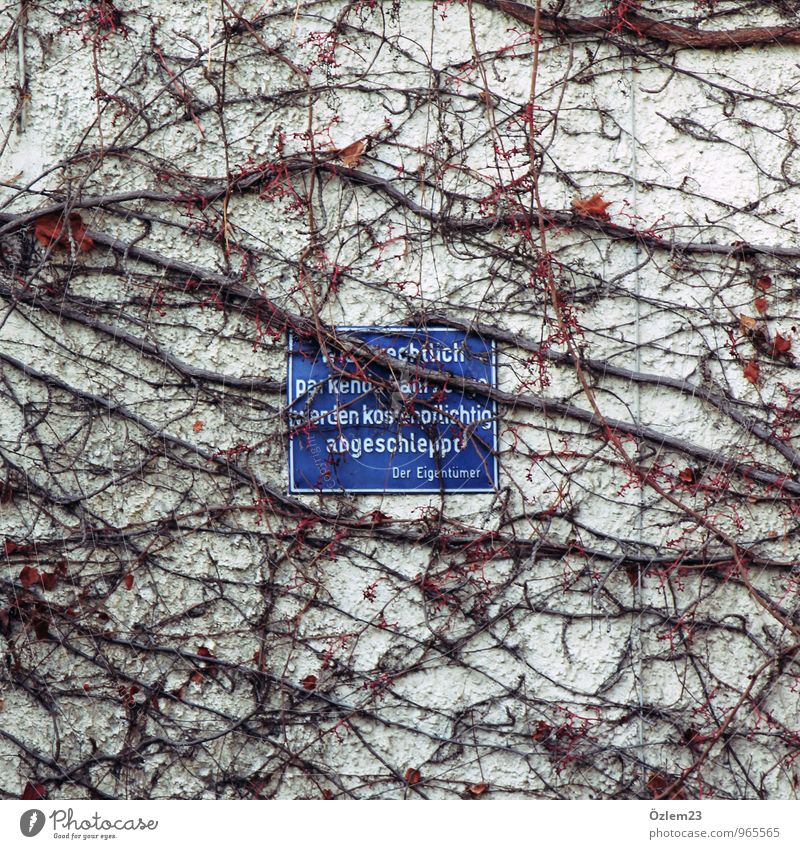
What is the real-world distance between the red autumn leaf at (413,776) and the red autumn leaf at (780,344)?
1.79 m

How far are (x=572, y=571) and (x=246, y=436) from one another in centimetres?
115

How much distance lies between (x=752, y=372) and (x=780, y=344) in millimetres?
129

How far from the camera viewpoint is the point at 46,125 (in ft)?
9.82

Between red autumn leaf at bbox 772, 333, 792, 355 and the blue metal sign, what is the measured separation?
929mm

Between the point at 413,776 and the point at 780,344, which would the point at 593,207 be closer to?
the point at 780,344

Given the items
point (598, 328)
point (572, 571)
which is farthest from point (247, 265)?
point (572, 571)

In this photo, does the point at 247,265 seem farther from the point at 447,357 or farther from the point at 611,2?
the point at 611,2

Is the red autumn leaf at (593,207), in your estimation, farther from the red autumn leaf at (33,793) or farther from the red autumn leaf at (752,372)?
the red autumn leaf at (33,793)

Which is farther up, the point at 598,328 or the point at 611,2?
the point at 611,2

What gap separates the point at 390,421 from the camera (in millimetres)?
2971

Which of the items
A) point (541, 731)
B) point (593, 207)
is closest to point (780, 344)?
point (593, 207)
